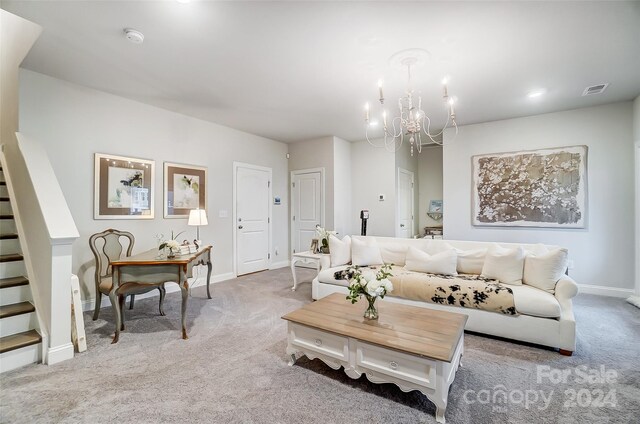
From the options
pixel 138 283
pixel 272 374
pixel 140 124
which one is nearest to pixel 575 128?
pixel 272 374

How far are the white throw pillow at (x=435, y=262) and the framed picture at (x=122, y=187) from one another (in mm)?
3637

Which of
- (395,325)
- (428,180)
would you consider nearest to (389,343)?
(395,325)

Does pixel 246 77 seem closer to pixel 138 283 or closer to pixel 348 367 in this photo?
pixel 138 283

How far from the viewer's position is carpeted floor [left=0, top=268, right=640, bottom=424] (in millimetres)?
1643

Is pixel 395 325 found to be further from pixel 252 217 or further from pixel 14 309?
pixel 252 217

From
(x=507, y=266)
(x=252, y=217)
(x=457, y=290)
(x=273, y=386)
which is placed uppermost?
(x=252, y=217)

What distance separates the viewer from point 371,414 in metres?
1.64

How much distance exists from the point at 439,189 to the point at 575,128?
127 inches

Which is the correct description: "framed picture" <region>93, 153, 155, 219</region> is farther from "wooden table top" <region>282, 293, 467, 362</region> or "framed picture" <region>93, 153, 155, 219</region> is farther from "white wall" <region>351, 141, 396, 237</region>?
"white wall" <region>351, 141, 396, 237</region>

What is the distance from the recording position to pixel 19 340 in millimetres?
2158

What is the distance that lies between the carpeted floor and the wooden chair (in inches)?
15.0

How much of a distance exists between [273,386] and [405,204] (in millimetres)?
5349

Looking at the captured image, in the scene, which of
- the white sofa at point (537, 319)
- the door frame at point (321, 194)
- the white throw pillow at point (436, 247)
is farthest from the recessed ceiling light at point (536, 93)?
the door frame at point (321, 194)

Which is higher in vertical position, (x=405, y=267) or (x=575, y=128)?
(x=575, y=128)
